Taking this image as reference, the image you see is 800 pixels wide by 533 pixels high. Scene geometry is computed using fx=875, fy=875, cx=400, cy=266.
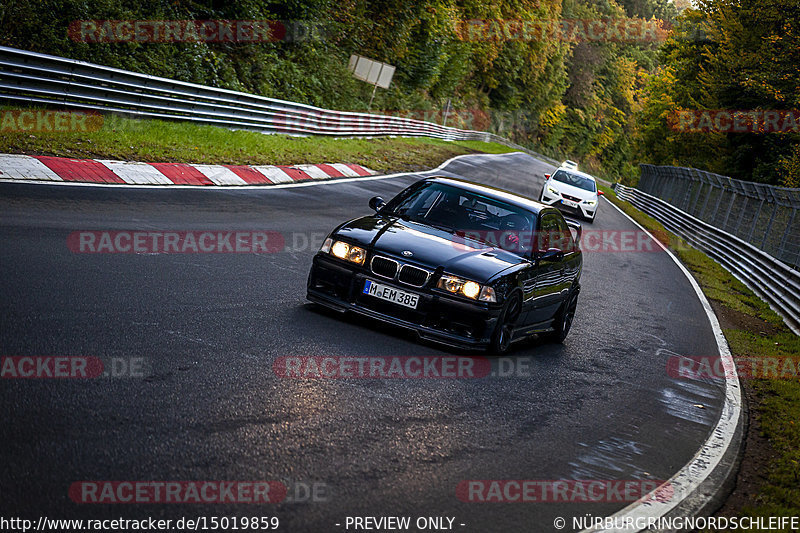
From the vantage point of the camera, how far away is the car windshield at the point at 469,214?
8.35 m

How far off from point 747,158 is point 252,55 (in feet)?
82.6

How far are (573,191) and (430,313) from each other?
68.5 feet

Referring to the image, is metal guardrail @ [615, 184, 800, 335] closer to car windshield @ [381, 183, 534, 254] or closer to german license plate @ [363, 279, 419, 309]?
car windshield @ [381, 183, 534, 254]

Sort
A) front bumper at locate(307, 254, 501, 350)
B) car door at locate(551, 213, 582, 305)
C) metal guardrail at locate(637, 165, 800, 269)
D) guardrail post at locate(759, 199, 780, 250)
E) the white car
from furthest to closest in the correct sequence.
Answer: the white car
guardrail post at locate(759, 199, 780, 250)
metal guardrail at locate(637, 165, 800, 269)
car door at locate(551, 213, 582, 305)
front bumper at locate(307, 254, 501, 350)

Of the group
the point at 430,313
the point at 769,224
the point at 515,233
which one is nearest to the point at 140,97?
the point at 515,233

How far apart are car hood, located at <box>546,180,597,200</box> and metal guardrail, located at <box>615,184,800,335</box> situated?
3.69m

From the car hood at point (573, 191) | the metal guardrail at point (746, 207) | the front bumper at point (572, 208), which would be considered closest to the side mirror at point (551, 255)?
the metal guardrail at point (746, 207)

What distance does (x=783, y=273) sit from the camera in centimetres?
1688

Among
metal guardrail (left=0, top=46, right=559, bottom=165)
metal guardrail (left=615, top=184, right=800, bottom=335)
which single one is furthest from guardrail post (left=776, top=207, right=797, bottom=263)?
metal guardrail (left=0, top=46, right=559, bottom=165)

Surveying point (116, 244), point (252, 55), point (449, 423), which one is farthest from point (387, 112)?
point (449, 423)

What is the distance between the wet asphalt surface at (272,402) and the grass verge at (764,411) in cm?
45

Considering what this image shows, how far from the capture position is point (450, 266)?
741 cm

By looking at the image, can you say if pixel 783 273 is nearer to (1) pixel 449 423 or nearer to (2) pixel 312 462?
(1) pixel 449 423

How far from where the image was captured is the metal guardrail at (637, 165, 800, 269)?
1848cm
